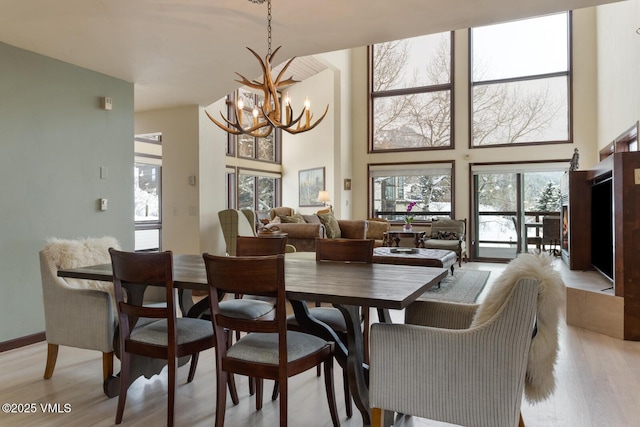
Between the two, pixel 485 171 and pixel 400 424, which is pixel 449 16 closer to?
pixel 400 424

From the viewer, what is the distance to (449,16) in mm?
2838

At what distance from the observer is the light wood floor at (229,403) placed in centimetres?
213

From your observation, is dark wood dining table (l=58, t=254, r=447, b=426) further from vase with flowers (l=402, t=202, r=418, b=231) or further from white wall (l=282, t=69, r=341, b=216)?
white wall (l=282, t=69, r=341, b=216)

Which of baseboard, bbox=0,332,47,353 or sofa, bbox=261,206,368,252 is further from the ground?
sofa, bbox=261,206,368,252

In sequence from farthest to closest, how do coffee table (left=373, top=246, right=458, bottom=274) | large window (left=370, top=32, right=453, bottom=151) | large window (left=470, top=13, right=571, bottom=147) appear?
large window (left=370, top=32, right=453, bottom=151) < large window (left=470, top=13, right=571, bottom=147) < coffee table (left=373, top=246, right=458, bottom=274)

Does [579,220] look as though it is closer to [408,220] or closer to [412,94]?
[408,220]

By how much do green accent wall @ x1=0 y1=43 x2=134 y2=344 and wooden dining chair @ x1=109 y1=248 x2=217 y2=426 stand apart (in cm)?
171

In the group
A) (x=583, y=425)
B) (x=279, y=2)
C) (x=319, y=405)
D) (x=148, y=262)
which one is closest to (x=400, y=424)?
(x=319, y=405)

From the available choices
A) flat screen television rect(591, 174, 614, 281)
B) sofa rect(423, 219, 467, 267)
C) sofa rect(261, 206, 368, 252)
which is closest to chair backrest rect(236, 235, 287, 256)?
sofa rect(261, 206, 368, 252)

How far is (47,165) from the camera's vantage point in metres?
3.51

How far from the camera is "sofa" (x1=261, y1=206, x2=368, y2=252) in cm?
610

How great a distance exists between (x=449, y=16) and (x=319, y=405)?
2.59 metres

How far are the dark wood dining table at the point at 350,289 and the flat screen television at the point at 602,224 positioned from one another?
2.84 metres

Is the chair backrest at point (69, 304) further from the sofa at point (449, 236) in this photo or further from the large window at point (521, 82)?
the large window at point (521, 82)
